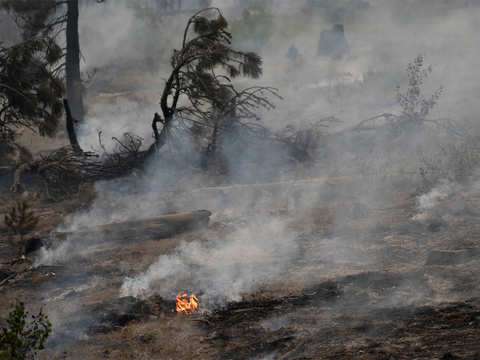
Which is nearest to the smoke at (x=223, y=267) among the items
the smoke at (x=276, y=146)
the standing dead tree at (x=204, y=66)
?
the smoke at (x=276, y=146)

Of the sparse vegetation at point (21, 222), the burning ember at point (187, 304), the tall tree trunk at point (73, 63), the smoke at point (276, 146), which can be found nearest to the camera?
the burning ember at point (187, 304)

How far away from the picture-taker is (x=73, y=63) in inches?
490

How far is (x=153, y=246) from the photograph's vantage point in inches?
250

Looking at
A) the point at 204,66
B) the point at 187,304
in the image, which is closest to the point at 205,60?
the point at 204,66

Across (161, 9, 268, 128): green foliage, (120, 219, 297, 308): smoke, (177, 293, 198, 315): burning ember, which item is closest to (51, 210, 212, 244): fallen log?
(120, 219, 297, 308): smoke

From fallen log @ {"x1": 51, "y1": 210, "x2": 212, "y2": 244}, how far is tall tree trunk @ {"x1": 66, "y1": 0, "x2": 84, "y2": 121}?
7.30 meters

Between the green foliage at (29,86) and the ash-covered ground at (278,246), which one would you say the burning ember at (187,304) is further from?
the green foliage at (29,86)

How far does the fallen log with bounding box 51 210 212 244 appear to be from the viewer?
6.37 metres

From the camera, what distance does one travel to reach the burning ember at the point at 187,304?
185 inches

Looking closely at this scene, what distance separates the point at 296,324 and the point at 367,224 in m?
2.70

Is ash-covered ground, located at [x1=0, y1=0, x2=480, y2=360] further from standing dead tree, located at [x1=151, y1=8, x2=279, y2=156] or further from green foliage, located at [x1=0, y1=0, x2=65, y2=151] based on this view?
green foliage, located at [x1=0, y1=0, x2=65, y2=151]

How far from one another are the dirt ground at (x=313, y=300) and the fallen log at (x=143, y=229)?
4.4 inches

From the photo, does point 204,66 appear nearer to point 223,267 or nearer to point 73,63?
point 223,267

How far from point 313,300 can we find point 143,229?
3.06 meters
